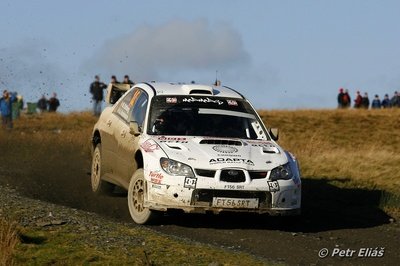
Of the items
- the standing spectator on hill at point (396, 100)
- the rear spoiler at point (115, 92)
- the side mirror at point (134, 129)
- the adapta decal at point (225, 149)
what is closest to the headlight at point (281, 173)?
the adapta decal at point (225, 149)

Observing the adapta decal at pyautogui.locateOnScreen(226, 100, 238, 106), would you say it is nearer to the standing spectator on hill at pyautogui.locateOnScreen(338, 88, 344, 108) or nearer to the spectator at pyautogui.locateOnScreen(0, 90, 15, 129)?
the spectator at pyautogui.locateOnScreen(0, 90, 15, 129)

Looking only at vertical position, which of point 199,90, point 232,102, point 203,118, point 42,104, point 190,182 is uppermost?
point 199,90

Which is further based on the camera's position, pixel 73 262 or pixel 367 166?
pixel 367 166

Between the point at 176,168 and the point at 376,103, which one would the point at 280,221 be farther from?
the point at 376,103

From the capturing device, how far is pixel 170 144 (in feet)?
42.3

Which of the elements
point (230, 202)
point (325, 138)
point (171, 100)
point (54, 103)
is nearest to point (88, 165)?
point (171, 100)

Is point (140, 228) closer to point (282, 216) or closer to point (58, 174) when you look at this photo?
point (282, 216)

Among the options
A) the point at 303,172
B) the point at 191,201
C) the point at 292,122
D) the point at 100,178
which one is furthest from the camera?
the point at 292,122

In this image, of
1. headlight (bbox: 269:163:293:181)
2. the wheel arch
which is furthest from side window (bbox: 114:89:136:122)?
headlight (bbox: 269:163:293:181)

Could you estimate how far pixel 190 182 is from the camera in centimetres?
1231

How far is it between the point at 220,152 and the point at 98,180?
11.6 ft

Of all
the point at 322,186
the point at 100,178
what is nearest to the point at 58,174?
the point at 100,178

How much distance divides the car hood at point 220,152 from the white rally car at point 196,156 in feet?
0.04

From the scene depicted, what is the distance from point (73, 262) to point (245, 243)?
259cm
